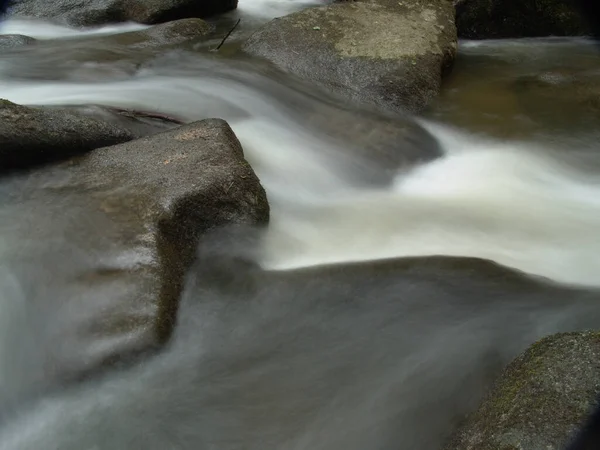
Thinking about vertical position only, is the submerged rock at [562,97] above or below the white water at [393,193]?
above

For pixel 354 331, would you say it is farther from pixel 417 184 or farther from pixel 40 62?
pixel 40 62

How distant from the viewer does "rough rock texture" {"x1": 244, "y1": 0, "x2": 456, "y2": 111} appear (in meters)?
5.80

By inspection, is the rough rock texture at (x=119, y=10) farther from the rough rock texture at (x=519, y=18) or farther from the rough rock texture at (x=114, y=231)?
the rough rock texture at (x=114, y=231)

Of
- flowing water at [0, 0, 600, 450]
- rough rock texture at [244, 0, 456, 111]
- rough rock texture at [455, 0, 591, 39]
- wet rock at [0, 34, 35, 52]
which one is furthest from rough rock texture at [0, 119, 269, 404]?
rough rock texture at [455, 0, 591, 39]

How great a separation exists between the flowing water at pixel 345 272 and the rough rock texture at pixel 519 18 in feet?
6.09

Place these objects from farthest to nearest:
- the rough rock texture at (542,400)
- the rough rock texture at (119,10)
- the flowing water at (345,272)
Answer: the rough rock texture at (119,10)
the flowing water at (345,272)
the rough rock texture at (542,400)

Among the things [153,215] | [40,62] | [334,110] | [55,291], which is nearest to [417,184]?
[334,110]

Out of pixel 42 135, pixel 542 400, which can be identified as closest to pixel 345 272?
pixel 542 400

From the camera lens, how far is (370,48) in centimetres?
607

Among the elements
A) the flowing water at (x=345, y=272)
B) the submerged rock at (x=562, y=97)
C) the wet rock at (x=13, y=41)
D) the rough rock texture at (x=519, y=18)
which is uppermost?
the rough rock texture at (x=519, y=18)

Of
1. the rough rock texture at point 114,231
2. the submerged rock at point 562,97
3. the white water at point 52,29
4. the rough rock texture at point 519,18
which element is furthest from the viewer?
the white water at point 52,29

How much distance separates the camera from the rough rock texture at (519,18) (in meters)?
7.86

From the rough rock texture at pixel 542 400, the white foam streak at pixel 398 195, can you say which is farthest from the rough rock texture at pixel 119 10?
the rough rock texture at pixel 542 400

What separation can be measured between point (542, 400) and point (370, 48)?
468 centimetres
